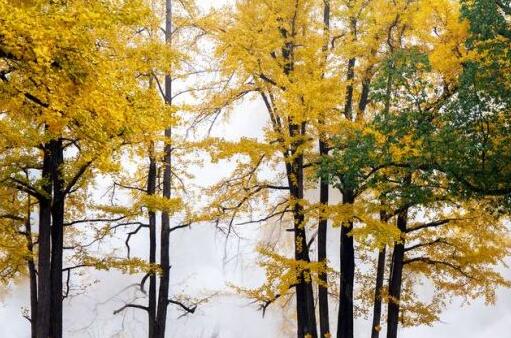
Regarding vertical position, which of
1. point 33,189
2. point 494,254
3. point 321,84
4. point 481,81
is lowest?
point 494,254

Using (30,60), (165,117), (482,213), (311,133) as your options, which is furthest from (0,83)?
(482,213)

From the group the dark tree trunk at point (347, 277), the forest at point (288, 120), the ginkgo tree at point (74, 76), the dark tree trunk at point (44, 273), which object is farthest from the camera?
the dark tree trunk at point (347, 277)

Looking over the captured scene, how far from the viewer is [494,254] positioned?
1159 centimetres

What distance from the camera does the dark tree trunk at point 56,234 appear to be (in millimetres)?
10000

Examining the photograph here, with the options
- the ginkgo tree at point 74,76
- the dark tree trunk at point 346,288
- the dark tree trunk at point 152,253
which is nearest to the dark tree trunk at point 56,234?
the ginkgo tree at point 74,76

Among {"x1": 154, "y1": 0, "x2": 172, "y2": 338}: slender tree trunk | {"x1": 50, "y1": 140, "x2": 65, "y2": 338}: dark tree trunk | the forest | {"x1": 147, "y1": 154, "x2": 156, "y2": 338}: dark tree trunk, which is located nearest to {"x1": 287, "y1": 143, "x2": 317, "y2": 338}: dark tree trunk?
the forest

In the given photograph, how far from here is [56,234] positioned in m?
10.3

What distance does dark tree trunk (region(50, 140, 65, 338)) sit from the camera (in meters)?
10.0

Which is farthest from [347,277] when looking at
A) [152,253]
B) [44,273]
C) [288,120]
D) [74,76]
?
[74,76]

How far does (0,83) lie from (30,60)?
97 cm

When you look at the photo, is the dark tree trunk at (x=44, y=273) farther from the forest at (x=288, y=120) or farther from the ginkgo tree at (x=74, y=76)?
the ginkgo tree at (x=74, y=76)

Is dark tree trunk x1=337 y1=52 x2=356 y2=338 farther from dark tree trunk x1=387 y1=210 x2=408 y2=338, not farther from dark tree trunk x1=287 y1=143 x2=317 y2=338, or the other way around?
dark tree trunk x1=387 y1=210 x2=408 y2=338

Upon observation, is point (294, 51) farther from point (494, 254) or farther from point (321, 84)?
point (494, 254)

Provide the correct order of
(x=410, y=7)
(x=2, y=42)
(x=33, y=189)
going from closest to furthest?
(x=2, y=42)
(x=33, y=189)
(x=410, y=7)
